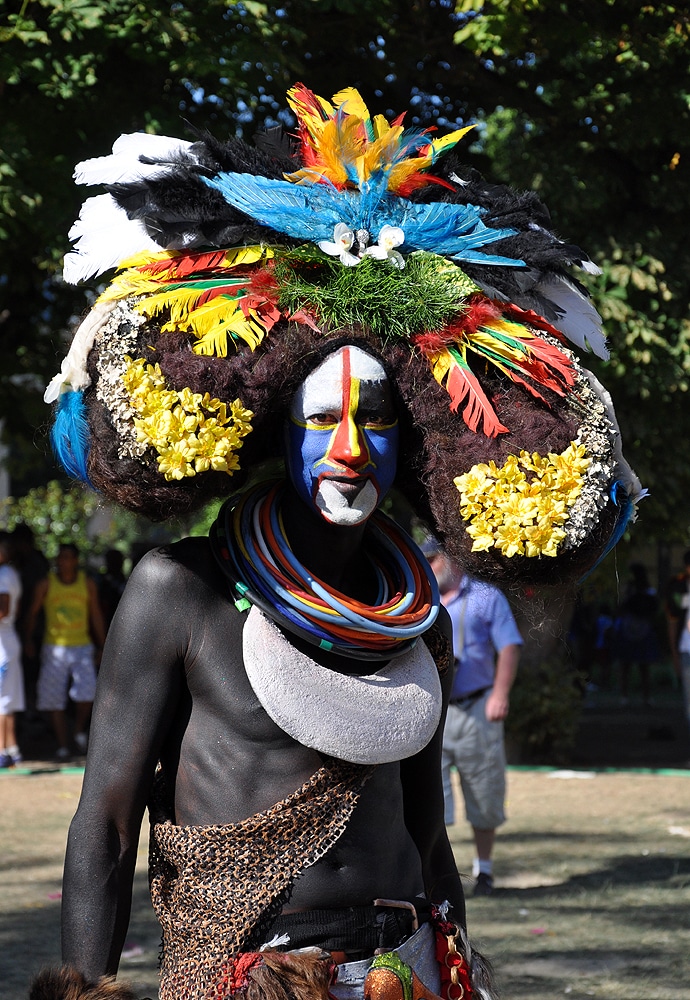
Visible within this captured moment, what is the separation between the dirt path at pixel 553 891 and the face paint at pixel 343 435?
8.46ft

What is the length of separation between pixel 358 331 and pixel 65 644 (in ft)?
29.2

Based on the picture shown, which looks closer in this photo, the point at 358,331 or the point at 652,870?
the point at 358,331

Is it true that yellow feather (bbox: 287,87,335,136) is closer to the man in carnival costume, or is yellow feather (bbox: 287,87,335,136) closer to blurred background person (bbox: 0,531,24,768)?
the man in carnival costume

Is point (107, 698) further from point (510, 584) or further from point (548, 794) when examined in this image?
point (548, 794)

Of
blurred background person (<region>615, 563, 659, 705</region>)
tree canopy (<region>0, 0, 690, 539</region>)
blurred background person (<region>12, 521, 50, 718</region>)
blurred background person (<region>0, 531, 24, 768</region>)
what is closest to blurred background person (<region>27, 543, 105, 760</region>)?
blurred background person (<region>12, 521, 50, 718</region>)

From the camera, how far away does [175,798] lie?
241 cm

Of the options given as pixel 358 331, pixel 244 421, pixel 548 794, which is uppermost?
pixel 358 331

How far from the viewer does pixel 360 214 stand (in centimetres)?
249

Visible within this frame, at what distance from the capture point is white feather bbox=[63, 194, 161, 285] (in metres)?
2.45

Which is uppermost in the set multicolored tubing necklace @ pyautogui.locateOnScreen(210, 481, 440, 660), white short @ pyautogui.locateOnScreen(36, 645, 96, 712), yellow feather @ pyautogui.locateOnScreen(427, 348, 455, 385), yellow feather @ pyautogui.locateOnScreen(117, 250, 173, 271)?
yellow feather @ pyautogui.locateOnScreen(117, 250, 173, 271)

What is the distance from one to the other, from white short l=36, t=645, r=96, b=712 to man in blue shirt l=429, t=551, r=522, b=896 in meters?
4.79

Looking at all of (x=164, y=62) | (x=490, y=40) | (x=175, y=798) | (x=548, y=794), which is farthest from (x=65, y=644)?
(x=175, y=798)

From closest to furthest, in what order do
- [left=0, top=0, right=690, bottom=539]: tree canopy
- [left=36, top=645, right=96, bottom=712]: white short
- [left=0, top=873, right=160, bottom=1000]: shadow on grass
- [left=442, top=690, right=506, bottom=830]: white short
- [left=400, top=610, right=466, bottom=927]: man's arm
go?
[left=400, top=610, right=466, bottom=927]: man's arm → [left=0, top=873, right=160, bottom=1000]: shadow on grass → [left=442, top=690, right=506, bottom=830]: white short → [left=0, top=0, right=690, bottom=539]: tree canopy → [left=36, top=645, right=96, bottom=712]: white short

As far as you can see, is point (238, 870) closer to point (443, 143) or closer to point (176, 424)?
point (176, 424)
